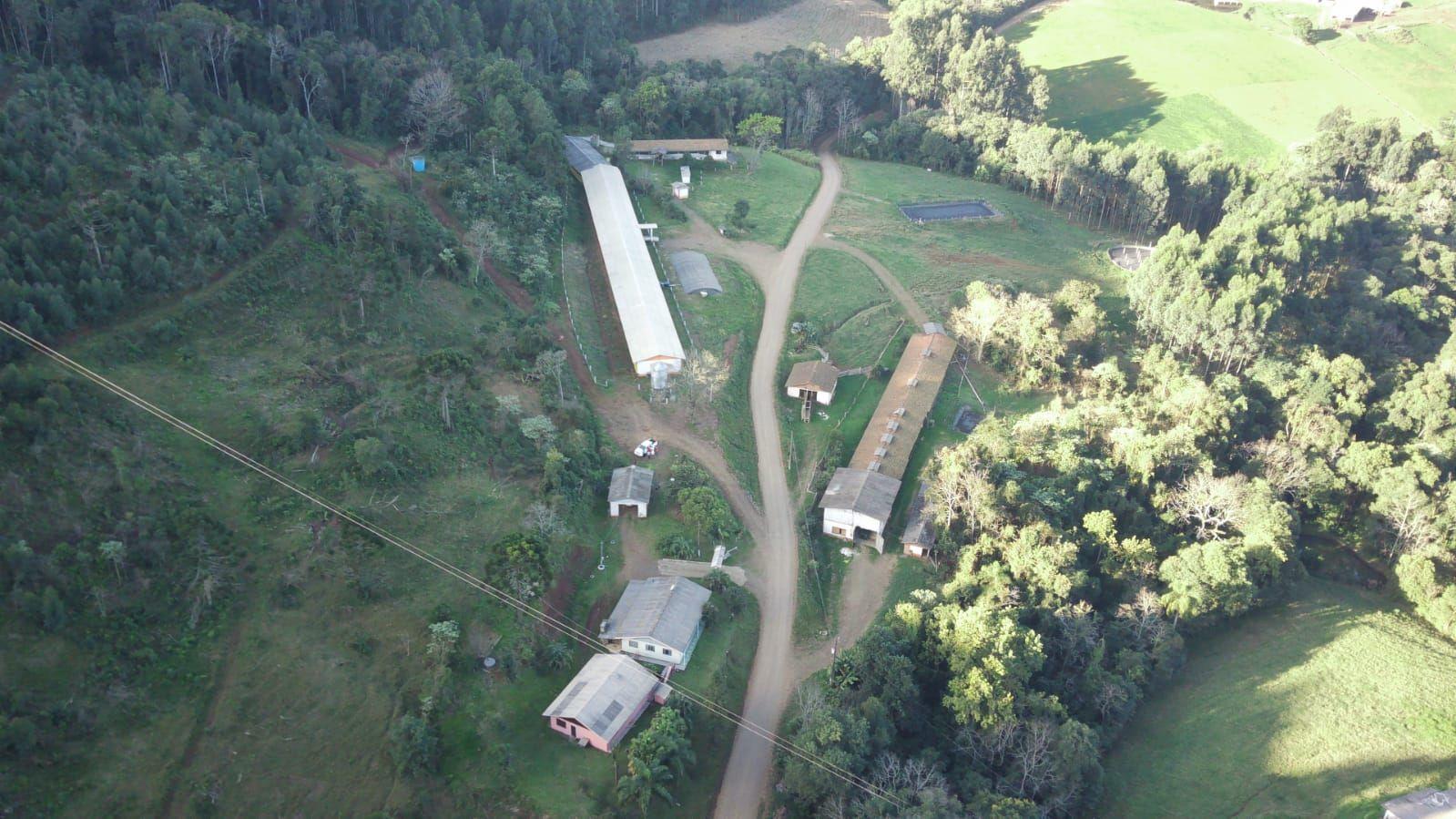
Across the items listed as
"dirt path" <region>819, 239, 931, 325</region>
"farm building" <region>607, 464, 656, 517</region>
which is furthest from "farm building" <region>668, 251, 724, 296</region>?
"farm building" <region>607, 464, 656, 517</region>

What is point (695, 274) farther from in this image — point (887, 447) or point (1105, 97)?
point (1105, 97)

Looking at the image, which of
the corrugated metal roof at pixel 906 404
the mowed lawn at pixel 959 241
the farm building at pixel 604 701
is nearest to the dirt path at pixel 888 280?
the mowed lawn at pixel 959 241

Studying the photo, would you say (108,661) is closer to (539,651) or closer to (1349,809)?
(539,651)

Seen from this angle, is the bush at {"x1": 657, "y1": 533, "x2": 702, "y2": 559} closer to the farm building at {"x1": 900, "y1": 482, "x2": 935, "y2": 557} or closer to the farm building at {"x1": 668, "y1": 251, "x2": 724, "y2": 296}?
the farm building at {"x1": 900, "y1": 482, "x2": 935, "y2": 557}

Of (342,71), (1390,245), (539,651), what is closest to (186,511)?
(539,651)

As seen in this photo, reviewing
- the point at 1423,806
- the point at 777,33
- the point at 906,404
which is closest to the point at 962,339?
the point at 906,404

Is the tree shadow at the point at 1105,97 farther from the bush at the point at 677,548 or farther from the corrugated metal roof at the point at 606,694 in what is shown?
the corrugated metal roof at the point at 606,694
